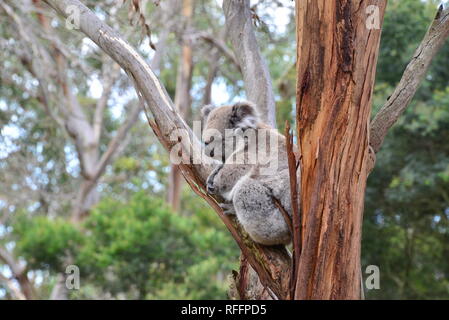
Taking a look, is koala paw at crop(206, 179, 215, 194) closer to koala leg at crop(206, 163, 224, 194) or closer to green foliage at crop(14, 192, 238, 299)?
koala leg at crop(206, 163, 224, 194)

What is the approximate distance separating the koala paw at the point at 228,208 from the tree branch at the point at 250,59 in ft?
4.14

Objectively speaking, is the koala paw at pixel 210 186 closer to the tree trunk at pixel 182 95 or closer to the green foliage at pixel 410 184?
the green foliage at pixel 410 184

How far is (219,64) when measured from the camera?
591 inches

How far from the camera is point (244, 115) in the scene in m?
4.82

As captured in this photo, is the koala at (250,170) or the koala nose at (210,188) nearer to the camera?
the koala at (250,170)

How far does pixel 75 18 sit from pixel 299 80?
177cm

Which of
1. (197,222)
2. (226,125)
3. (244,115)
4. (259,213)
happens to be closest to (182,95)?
(197,222)

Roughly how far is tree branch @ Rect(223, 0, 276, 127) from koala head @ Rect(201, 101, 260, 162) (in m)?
0.47

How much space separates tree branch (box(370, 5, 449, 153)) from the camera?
399 cm

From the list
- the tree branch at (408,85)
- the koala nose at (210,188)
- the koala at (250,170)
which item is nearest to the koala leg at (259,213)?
the koala at (250,170)

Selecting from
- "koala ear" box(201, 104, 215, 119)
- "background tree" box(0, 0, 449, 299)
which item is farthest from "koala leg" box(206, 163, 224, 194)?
"background tree" box(0, 0, 449, 299)

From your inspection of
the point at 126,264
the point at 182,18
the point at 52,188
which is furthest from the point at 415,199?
the point at 52,188

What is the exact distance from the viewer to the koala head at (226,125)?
4.80 metres

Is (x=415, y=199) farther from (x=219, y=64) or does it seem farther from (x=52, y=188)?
(x=52, y=188)
